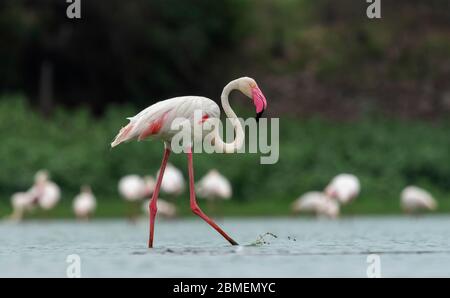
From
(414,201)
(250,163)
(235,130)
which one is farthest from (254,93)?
(250,163)

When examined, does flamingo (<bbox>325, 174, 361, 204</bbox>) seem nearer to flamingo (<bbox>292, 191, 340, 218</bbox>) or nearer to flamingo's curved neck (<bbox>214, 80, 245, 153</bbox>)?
flamingo (<bbox>292, 191, 340, 218</bbox>)

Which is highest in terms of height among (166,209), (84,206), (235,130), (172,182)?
(235,130)

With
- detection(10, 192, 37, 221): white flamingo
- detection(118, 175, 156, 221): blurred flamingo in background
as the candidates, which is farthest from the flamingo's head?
detection(10, 192, 37, 221): white flamingo

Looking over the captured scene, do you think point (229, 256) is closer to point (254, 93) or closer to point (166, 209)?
point (254, 93)

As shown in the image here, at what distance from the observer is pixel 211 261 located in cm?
1119

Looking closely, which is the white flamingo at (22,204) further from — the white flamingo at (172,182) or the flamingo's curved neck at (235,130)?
the flamingo's curved neck at (235,130)

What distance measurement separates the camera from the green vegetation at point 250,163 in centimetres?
2614

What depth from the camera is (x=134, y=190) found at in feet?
79.8

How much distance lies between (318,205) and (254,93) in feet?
38.0

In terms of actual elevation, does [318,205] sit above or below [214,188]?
below

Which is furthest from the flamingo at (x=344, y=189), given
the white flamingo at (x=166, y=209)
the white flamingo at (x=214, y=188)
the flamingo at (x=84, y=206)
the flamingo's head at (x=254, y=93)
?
the flamingo's head at (x=254, y=93)
